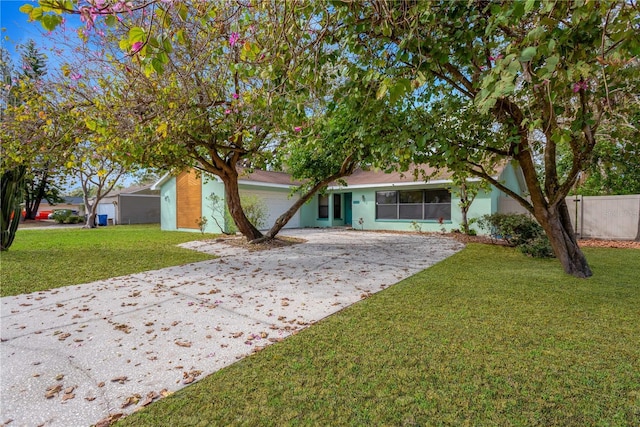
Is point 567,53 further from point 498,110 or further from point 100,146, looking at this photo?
point 100,146

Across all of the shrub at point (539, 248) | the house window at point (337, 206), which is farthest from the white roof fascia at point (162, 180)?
the shrub at point (539, 248)

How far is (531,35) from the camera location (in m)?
2.03

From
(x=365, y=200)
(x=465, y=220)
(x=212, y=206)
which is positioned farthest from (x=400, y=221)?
(x=212, y=206)

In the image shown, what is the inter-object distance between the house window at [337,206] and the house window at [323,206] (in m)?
0.43

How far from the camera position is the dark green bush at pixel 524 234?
7.65 metres

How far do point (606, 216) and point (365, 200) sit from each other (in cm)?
950

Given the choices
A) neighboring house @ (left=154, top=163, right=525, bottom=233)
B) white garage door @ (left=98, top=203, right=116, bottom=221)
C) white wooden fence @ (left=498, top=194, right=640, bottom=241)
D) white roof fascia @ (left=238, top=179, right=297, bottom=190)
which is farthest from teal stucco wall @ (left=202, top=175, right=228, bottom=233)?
white garage door @ (left=98, top=203, right=116, bottom=221)

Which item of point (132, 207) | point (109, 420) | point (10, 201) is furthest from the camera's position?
point (132, 207)

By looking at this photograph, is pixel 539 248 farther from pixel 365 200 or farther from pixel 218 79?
pixel 365 200

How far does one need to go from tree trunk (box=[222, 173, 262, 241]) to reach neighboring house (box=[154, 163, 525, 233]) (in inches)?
138

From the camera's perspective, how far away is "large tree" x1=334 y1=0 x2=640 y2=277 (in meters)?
2.19

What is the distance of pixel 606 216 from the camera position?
10.9 meters

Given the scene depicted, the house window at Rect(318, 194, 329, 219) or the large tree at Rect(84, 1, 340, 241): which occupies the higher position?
the large tree at Rect(84, 1, 340, 241)

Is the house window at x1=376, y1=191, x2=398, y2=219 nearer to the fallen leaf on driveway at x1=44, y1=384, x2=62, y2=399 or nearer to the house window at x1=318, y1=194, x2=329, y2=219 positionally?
the house window at x1=318, y1=194, x2=329, y2=219
